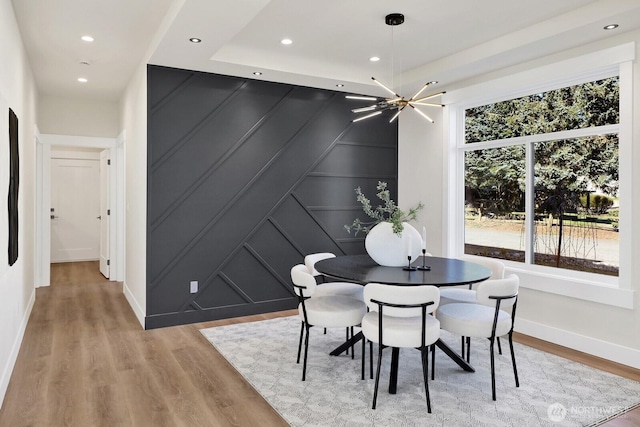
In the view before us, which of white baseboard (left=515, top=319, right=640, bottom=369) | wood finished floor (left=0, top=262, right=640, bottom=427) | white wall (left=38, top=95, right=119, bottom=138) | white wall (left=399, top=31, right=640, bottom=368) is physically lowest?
wood finished floor (left=0, top=262, right=640, bottom=427)

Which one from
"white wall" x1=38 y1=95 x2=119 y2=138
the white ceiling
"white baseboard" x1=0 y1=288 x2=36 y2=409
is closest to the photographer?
"white baseboard" x1=0 y1=288 x2=36 y2=409

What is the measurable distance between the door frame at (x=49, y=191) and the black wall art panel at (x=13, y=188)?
8.98 feet

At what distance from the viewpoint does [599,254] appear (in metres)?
3.92

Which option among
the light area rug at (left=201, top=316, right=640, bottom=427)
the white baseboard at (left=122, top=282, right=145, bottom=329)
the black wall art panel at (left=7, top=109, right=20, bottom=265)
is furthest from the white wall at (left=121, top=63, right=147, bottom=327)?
the light area rug at (left=201, top=316, right=640, bottom=427)

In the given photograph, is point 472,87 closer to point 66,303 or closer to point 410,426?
point 410,426

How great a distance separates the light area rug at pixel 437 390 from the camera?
8.60ft

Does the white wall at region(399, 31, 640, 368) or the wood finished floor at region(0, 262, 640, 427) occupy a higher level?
the white wall at region(399, 31, 640, 368)

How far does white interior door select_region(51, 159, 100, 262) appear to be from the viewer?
8805 millimetres

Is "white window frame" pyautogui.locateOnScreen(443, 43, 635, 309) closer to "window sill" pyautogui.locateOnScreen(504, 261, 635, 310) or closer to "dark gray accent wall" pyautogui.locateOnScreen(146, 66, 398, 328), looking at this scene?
"window sill" pyautogui.locateOnScreen(504, 261, 635, 310)

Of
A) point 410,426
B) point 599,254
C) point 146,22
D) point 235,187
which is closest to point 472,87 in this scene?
point 599,254

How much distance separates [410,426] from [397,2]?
2905 mm

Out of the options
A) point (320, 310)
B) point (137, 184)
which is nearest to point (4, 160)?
point (137, 184)

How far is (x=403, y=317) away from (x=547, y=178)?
2417 mm

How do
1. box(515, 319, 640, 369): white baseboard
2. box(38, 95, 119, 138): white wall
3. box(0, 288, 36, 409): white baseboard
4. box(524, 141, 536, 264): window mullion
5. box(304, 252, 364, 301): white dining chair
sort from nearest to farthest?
1. box(0, 288, 36, 409): white baseboard
2. box(515, 319, 640, 369): white baseboard
3. box(304, 252, 364, 301): white dining chair
4. box(524, 141, 536, 264): window mullion
5. box(38, 95, 119, 138): white wall
